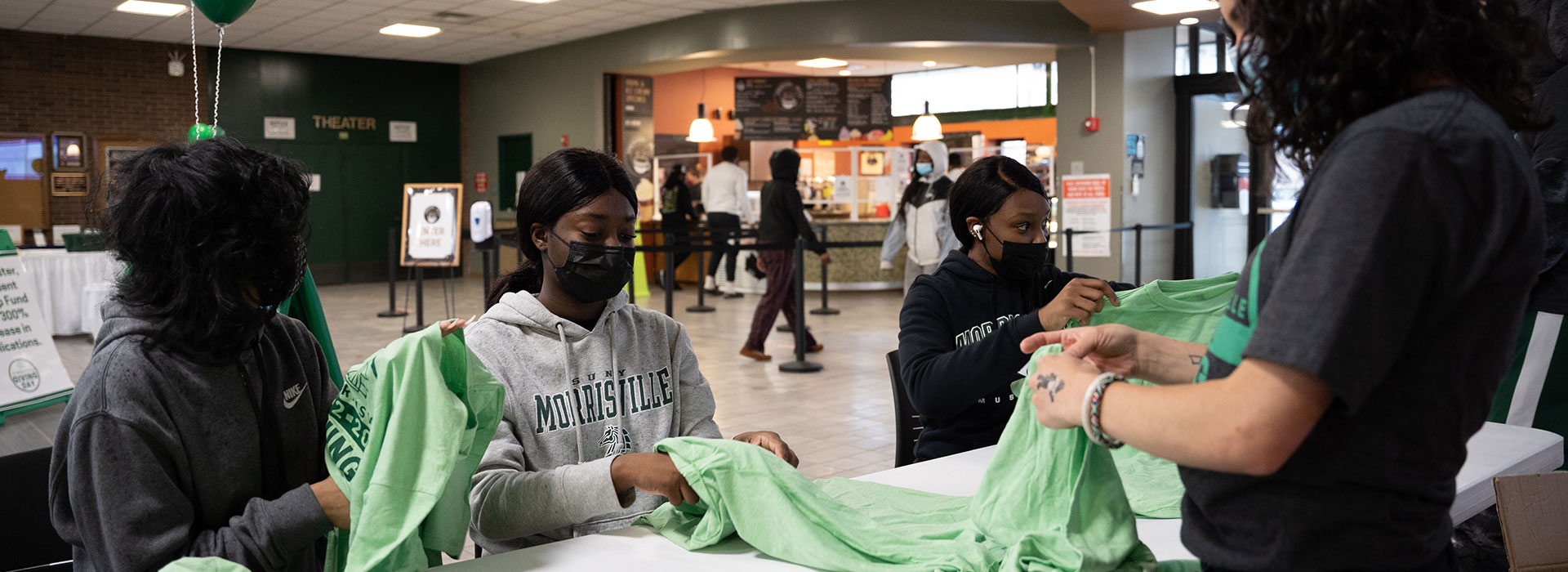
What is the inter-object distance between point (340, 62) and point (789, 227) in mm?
8481

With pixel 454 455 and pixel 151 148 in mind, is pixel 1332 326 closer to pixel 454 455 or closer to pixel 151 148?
pixel 454 455

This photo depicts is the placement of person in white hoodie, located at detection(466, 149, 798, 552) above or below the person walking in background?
below

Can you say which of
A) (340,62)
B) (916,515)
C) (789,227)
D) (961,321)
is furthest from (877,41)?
(916,515)

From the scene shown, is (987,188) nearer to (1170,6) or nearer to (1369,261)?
(1369,261)

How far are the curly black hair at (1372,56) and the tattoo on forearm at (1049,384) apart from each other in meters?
0.31

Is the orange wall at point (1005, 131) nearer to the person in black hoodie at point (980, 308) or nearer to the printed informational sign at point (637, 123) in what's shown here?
the printed informational sign at point (637, 123)

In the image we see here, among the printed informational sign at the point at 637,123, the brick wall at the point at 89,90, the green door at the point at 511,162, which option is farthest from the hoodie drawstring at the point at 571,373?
the green door at the point at 511,162

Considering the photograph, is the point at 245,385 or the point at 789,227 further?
the point at 789,227

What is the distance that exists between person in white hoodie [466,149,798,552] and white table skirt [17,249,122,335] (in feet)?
26.0

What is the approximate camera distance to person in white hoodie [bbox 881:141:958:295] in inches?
278

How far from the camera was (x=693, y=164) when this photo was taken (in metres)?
14.4

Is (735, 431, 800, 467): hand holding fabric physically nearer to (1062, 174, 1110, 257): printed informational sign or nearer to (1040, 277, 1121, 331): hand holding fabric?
(1040, 277, 1121, 331): hand holding fabric

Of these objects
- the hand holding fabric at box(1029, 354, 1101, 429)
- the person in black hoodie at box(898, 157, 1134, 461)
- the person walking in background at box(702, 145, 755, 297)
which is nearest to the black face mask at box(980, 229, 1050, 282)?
the person in black hoodie at box(898, 157, 1134, 461)

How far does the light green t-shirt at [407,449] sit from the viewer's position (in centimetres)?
132
